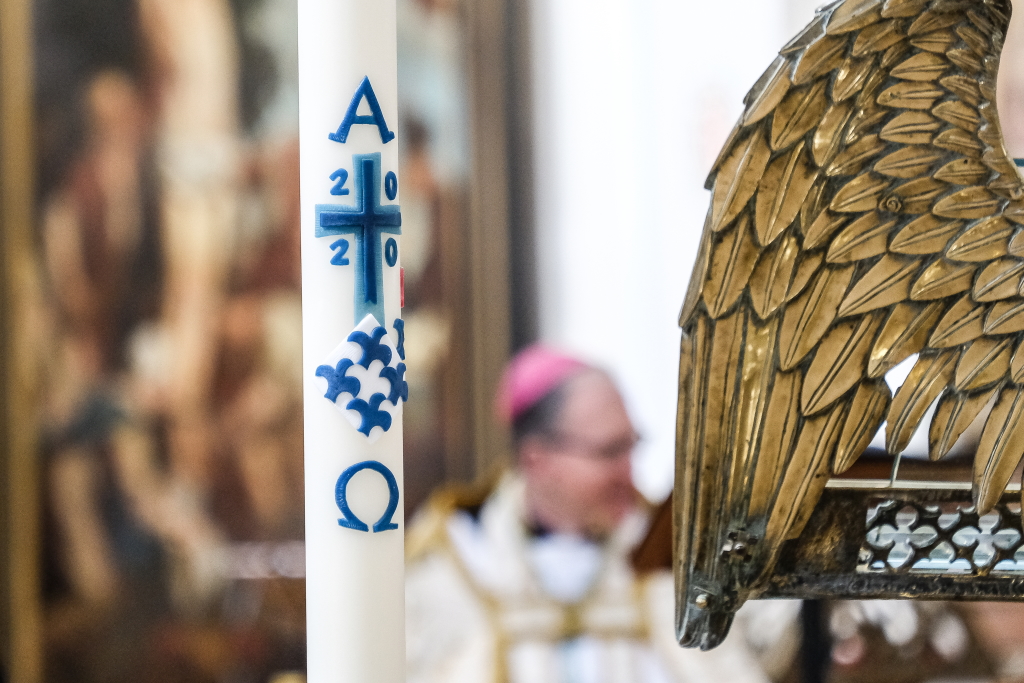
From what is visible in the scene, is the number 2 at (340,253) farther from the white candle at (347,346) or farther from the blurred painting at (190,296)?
the blurred painting at (190,296)

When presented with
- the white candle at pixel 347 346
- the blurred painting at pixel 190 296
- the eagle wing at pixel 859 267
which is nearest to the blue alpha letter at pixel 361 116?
the white candle at pixel 347 346

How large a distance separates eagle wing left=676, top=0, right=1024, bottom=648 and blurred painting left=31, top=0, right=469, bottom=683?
2.99ft

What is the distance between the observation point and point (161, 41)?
142 cm

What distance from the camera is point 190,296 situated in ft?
4.66

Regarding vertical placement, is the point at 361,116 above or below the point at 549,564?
above

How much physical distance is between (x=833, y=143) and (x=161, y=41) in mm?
1202

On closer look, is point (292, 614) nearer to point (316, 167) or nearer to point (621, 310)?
point (621, 310)

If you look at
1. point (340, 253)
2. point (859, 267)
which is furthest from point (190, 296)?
point (859, 267)

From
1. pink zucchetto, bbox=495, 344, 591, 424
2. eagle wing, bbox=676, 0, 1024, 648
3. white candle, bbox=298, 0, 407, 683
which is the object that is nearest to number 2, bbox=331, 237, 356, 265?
white candle, bbox=298, 0, 407, 683

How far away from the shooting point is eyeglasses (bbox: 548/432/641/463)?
139 centimetres

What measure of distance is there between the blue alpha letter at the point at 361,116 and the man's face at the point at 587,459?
2.96 feet

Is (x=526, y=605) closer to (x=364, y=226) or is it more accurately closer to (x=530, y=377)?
(x=530, y=377)

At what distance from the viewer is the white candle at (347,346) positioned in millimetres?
504

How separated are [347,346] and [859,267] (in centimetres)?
29
